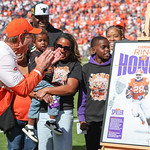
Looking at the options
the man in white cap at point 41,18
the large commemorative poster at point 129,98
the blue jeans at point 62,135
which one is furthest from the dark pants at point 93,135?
the man in white cap at point 41,18

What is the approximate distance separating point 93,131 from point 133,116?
84cm

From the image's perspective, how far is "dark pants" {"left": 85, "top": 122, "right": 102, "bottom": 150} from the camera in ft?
13.4

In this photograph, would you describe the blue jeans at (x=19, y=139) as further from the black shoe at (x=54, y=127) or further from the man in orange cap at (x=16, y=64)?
the man in orange cap at (x=16, y=64)

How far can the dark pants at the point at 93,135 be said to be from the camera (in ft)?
13.4

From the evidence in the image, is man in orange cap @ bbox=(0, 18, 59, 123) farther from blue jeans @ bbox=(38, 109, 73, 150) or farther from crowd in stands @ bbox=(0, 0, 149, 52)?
crowd in stands @ bbox=(0, 0, 149, 52)

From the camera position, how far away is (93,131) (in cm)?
410

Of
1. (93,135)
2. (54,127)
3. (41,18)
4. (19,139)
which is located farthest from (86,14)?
(54,127)

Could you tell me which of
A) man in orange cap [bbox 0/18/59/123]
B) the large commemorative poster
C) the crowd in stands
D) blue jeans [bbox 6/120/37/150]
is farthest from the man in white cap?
the crowd in stands

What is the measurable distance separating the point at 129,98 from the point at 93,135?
0.87m

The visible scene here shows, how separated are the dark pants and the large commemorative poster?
66 centimetres

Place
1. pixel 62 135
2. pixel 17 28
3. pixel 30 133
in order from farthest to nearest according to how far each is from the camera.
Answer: pixel 30 133
pixel 62 135
pixel 17 28

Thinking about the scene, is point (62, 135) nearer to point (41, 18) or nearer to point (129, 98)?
point (129, 98)

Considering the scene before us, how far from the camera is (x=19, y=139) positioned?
14.3 ft

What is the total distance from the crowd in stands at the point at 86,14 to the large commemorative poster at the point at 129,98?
22523 mm
